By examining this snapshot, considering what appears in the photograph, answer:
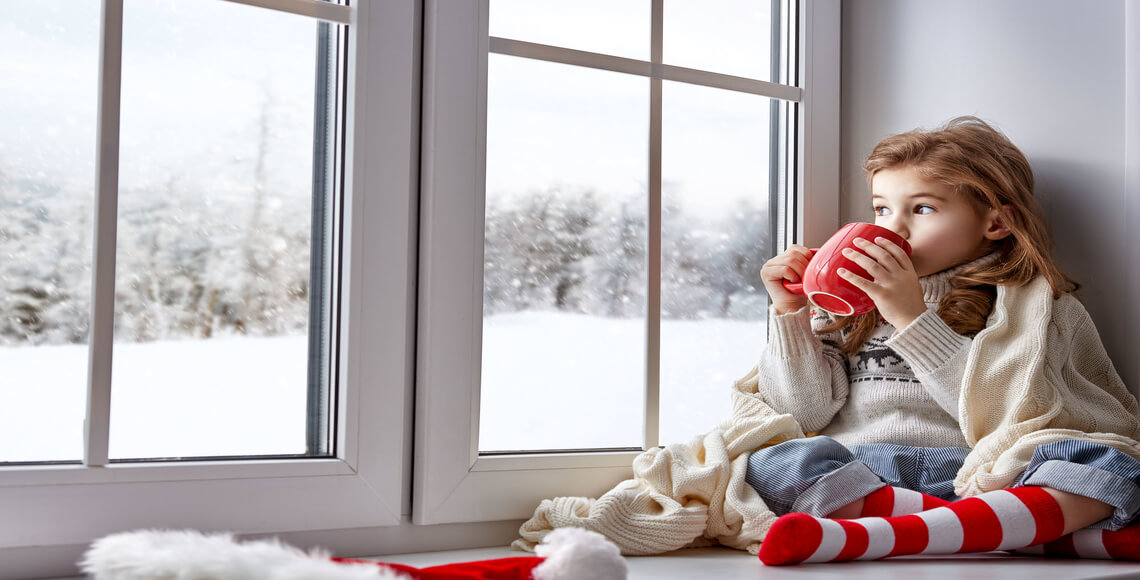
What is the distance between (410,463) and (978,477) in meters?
0.65

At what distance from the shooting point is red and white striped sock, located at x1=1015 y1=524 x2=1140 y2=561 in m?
0.97

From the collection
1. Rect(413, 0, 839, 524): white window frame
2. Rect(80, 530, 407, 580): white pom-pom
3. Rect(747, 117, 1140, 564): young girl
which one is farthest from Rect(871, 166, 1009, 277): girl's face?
Rect(80, 530, 407, 580): white pom-pom

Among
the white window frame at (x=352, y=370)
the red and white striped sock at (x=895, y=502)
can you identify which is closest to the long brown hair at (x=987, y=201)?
the red and white striped sock at (x=895, y=502)

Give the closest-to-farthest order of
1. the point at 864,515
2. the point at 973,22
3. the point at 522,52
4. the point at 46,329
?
the point at 46,329 < the point at 864,515 < the point at 522,52 < the point at 973,22

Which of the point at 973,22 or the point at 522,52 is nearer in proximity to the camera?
the point at 522,52

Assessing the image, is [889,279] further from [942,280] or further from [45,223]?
[45,223]

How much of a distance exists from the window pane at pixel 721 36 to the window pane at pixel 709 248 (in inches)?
1.7

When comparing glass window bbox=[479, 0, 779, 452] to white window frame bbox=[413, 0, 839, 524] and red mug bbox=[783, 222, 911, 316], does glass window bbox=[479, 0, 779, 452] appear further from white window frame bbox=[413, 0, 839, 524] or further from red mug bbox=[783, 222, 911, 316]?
red mug bbox=[783, 222, 911, 316]

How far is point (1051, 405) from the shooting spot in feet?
3.44

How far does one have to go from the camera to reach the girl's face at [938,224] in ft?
4.05

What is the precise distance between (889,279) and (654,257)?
1.03ft

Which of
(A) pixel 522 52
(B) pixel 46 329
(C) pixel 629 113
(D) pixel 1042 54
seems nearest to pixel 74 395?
(B) pixel 46 329

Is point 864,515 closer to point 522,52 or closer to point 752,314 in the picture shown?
point 752,314

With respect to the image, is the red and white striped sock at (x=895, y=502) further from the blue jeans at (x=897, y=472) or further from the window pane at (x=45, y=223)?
the window pane at (x=45, y=223)
